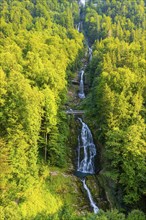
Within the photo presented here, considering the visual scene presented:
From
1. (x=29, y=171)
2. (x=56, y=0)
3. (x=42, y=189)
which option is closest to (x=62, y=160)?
(x=42, y=189)

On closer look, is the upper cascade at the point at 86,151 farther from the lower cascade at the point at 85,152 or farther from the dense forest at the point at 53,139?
the dense forest at the point at 53,139

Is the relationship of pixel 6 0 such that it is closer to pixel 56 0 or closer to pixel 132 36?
pixel 56 0

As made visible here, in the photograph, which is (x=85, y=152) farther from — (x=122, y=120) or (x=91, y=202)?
(x=91, y=202)

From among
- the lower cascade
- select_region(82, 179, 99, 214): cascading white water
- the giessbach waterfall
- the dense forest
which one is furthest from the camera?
the lower cascade

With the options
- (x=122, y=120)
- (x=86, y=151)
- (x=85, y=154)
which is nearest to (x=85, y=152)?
(x=86, y=151)

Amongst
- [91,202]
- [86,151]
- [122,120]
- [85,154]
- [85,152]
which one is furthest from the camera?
[86,151]

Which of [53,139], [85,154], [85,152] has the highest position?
[53,139]

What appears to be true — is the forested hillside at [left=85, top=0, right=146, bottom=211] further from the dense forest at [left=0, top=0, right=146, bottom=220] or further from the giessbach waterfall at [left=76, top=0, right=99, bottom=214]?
the giessbach waterfall at [left=76, top=0, right=99, bottom=214]

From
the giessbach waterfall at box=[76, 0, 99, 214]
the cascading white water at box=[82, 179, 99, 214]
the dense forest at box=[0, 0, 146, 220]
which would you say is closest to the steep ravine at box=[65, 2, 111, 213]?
the cascading white water at box=[82, 179, 99, 214]

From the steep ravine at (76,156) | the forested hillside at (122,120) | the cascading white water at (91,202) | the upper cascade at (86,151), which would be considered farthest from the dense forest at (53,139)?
the cascading white water at (91,202)
